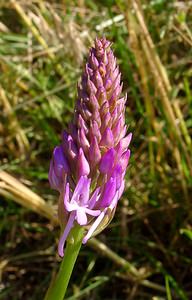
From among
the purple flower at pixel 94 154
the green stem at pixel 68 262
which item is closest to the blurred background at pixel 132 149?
the green stem at pixel 68 262

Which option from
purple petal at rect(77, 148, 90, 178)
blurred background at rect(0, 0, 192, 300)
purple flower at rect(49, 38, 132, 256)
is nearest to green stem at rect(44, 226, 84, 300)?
purple flower at rect(49, 38, 132, 256)

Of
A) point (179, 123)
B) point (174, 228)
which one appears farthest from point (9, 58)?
point (174, 228)

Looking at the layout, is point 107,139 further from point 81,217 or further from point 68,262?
point 68,262

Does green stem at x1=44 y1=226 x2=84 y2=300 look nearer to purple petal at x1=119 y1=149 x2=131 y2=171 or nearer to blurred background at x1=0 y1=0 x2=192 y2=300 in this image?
purple petal at x1=119 y1=149 x2=131 y2=171

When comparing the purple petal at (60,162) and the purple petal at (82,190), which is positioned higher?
the purple petal at (60,162)

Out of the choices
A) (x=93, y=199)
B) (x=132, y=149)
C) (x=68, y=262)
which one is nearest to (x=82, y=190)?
(x=93, y=199)

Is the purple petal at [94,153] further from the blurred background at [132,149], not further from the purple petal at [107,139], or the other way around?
the blurred background at [132,149]
